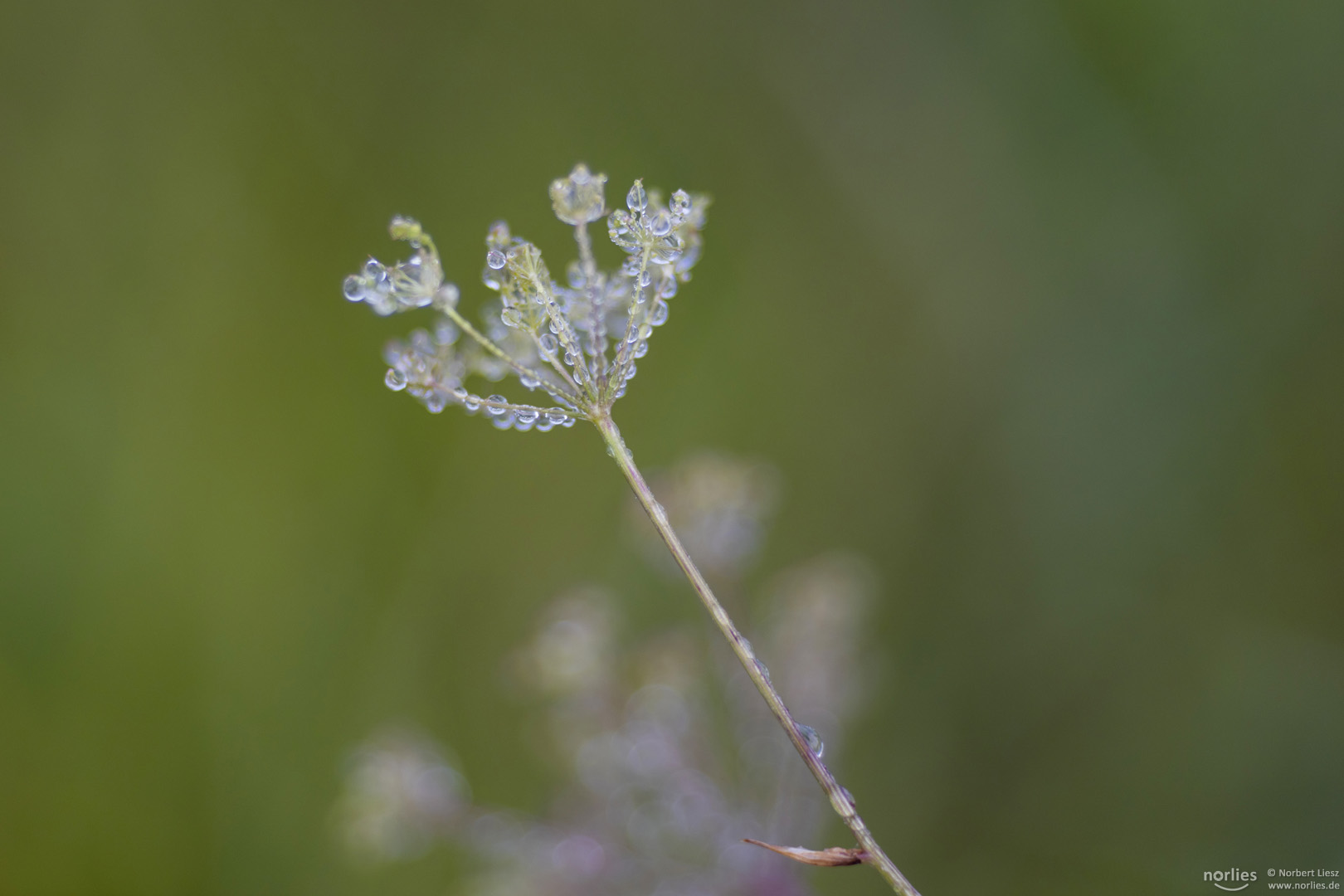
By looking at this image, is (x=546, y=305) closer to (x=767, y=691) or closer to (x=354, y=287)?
(x=354, y=287)

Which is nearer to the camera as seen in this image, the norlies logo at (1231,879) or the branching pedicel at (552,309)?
the branching pedicel at (552,309)

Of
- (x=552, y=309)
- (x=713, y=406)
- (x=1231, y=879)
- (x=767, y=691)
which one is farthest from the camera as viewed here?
(x=713, y=406)

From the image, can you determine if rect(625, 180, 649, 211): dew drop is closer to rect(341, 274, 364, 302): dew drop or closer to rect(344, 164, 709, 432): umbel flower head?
rect(344, 164, 709, 432): umbel flower head

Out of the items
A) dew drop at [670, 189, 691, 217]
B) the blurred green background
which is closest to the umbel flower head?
dew drop at [670, 189, 691, 217]

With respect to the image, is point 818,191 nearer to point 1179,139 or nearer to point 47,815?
point 1179,139

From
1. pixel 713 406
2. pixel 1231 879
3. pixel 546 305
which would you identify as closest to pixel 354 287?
pixel 546 305

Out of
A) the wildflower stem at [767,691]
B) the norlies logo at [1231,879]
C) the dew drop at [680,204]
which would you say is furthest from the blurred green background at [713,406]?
the dew drop at [680,204]

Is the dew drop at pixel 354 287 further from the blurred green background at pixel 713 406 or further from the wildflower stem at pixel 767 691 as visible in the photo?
the blurred green background at pixel 713 406
